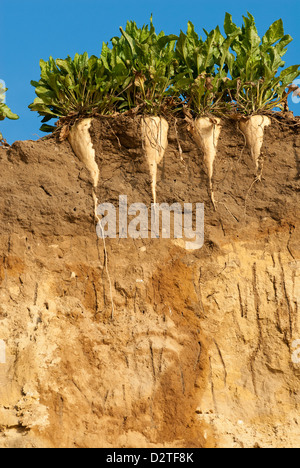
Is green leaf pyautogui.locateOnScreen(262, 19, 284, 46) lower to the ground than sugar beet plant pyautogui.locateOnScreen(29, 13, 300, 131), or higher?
higher

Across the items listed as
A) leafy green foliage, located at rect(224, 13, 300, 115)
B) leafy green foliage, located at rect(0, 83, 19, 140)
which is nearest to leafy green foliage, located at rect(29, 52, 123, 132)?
leafy green foliage, located at rect(0, 83, 19, 140)

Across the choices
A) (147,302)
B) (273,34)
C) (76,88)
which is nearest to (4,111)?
(76,88)

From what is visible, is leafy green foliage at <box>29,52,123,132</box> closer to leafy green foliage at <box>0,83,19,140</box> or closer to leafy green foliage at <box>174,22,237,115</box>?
leafy green foliage at <box>0,83,19,140</box>

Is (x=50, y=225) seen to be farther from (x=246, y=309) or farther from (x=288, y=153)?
(x=288, y=153)

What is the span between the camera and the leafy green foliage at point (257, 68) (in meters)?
7.27

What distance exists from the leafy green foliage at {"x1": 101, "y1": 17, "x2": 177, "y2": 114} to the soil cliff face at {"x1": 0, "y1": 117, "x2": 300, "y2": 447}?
334 millimetres

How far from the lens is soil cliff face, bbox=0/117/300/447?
5953 millimetres

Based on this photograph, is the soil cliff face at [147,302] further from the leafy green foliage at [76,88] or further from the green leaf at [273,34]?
the green leaf at [273,34]

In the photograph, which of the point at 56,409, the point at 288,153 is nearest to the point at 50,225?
the point at 56,409

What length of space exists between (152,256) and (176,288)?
0.45 m

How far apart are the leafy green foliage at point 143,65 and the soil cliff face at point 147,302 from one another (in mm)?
334

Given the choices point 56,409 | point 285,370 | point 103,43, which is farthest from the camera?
point 103,43

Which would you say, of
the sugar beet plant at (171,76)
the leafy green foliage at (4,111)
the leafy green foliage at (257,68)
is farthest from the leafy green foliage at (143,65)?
the leafy green foliage at (4,111)

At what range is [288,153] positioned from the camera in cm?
731
